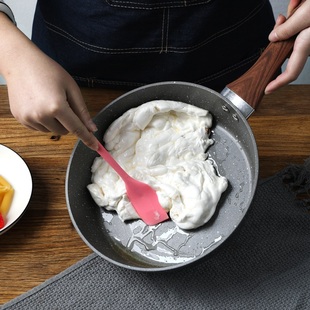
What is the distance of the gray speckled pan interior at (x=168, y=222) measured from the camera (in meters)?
0.83

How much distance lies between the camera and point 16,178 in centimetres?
92

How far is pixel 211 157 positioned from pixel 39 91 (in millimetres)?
317

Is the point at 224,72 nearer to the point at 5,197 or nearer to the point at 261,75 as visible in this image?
the point at 261,75

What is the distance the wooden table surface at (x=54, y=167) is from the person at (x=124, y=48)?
9 centimetres

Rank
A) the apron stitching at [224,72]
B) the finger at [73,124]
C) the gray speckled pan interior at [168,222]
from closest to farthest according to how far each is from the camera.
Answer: the finger at [73,124], the gray speckled pan interior at [168,222], the apron stitching at [224,72]

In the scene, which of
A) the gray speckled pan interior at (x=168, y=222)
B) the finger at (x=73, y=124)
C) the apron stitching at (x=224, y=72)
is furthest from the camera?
the apron stitching at (x=224, y=72)

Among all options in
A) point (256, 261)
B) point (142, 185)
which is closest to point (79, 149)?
point (142, 185)

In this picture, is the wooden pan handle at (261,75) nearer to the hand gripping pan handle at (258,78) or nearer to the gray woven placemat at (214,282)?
Result: the hand gripping pan handle at (258,78)

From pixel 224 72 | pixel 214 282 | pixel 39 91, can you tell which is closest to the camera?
pixel 39 91

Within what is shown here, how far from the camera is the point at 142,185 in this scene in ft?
2.80

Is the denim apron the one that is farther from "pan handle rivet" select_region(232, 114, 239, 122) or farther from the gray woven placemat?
the gray woven placemat

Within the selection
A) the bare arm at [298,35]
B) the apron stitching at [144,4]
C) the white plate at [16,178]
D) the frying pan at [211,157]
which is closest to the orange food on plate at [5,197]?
the white plate at [16,178]

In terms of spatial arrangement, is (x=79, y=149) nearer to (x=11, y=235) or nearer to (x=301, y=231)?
(x=11, y=235)

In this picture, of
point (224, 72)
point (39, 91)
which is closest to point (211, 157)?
point (224, 72)
